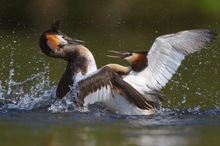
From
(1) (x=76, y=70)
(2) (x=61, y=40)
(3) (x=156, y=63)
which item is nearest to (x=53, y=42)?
(2) (x=61, y=40)

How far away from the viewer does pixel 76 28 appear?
1506 cm

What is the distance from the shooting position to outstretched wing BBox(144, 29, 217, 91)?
9.47m

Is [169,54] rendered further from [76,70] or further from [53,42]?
[53,42]

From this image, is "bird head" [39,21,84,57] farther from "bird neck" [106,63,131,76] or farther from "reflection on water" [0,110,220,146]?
"reflection on water" [0,110,220,146]

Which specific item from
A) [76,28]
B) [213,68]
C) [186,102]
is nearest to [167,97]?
[186,102]

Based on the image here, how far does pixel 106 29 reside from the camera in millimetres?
15086

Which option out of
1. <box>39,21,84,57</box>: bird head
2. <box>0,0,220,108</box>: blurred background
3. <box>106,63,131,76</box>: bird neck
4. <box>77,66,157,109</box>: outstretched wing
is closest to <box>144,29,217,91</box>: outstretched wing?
<box>106,63,131,76</box>: bird neck

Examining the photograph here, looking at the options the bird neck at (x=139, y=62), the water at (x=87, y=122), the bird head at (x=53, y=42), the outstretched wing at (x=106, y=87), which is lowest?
the water at (x=87, y=122)

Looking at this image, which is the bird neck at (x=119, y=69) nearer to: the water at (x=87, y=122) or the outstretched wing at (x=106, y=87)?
the outstretched wing at (x=106, y=87)

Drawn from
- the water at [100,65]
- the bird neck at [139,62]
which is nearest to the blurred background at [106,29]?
the water at [100,65]

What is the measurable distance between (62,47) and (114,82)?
1307 millimetres

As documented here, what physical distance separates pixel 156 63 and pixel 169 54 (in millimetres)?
203

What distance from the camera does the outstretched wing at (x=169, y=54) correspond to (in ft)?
31.1

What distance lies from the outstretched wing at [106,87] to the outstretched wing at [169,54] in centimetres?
38
